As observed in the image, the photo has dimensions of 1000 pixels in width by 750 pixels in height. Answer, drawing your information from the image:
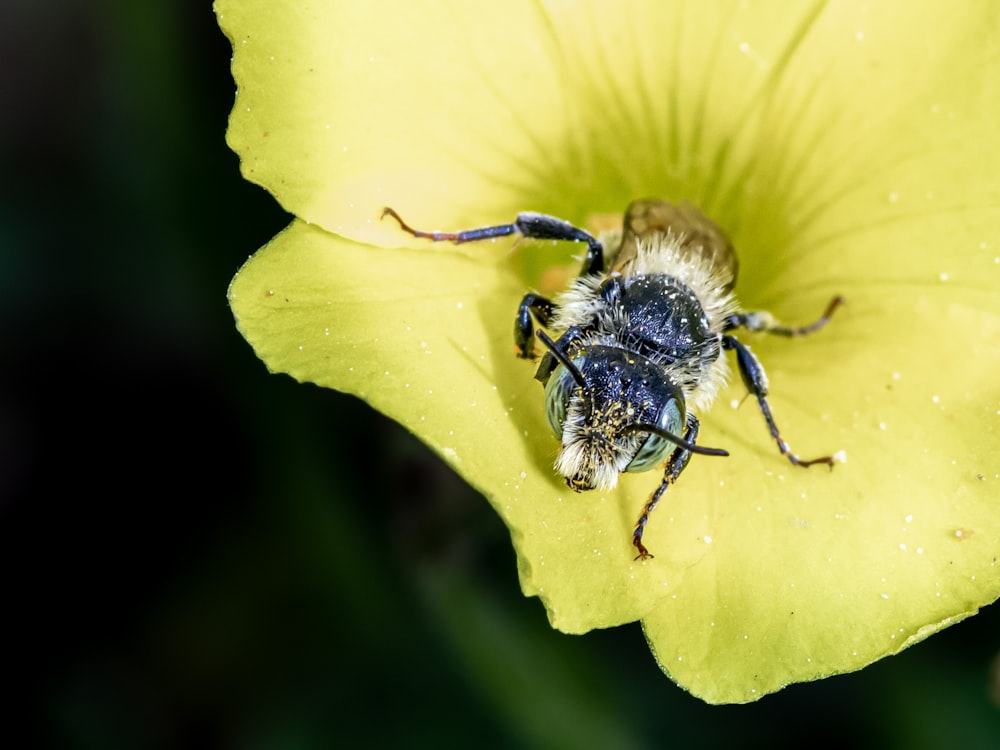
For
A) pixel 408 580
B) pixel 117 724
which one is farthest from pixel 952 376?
pixel 117 724

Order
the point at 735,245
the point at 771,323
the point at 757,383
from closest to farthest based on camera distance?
the point at 757,383
the point at 771,323
the point at 735,245

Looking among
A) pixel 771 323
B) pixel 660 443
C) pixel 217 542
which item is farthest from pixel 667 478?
pixel 217 542

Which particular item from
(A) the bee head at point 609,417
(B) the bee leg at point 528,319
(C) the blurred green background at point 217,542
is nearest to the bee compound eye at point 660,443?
(A) the bee head at point 609,417

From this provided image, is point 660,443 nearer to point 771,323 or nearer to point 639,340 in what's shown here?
point 639,340

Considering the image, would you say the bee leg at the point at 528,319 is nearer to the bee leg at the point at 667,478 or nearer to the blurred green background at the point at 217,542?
the bee leg at the point at 667,478

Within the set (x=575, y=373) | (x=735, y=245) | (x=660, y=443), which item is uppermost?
(x=575, y=373)

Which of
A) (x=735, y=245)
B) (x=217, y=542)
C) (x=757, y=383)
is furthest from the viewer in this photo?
(x=217, y=542)
